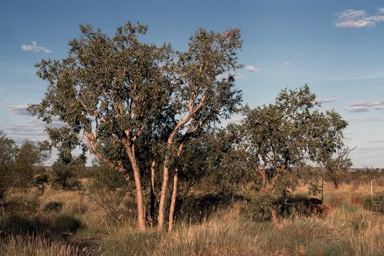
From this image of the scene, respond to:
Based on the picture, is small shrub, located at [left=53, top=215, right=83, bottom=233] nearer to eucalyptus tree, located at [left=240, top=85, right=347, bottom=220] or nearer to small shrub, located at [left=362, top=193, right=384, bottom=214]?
eucalyptus tree, located at [left=240, top=85, right=347, bottom=220]

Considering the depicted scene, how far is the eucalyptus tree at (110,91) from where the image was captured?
14.5 m

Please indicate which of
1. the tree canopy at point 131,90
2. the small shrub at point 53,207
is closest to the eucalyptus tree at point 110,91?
the tree canopy at point 131,90

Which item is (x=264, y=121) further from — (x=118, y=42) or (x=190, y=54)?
(x=118, y=42)

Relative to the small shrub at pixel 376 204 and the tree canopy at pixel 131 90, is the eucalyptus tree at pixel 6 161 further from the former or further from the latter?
the small shrub at pixel 376 204

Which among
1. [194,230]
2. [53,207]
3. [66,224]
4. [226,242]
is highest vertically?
[194,230]

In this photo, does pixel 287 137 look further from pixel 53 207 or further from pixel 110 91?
pixel 53 207

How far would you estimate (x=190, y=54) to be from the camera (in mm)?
15758

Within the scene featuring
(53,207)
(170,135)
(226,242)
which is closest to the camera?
(226,242)

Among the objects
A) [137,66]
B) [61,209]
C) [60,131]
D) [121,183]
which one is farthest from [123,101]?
[61,209]

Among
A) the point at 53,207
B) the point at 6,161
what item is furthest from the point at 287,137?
the point at 6,161

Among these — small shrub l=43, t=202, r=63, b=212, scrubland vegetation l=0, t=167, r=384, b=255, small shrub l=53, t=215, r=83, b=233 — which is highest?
scrubland vegetation l=0, t=167, r=384, b=255

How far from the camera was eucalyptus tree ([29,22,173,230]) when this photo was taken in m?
14.5

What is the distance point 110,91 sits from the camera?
14.7m

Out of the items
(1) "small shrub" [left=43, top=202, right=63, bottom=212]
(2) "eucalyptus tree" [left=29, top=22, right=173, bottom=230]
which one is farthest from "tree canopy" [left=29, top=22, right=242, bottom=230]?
(1) "small shrub" [left=43, top=202, right=63, bottom=212]
